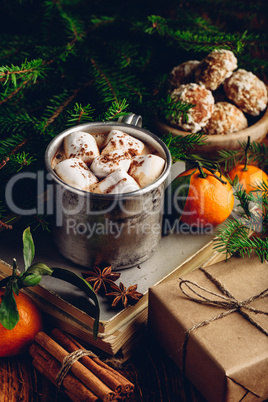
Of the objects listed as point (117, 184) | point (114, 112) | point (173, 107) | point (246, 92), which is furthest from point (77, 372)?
point (246, 92)

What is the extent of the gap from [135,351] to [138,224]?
297 mm

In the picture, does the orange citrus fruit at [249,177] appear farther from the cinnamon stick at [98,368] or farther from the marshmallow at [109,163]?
the cinnamon stick at [98,368]

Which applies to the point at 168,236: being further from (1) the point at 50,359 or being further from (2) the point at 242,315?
(1) the point at 50,359

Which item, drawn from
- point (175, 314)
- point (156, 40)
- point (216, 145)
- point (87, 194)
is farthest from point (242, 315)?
point (156, 40)

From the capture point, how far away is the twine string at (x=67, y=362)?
0.83 m

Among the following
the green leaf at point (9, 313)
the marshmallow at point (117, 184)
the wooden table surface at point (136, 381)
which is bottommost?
the wooden table surface at point (136, 381)

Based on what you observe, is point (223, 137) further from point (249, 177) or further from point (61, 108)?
point (61, 108)

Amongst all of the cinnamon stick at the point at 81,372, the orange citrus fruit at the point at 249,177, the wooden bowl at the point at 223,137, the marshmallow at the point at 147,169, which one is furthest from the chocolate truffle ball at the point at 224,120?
the cinnamon stick at the point at 81,372

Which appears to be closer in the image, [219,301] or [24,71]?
[219,301]

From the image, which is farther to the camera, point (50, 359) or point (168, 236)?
point (168, 236)

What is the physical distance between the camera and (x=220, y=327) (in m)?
0.81

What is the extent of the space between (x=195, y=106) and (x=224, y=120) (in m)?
0.11

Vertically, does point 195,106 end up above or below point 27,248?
above

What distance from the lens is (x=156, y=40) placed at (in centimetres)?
133
